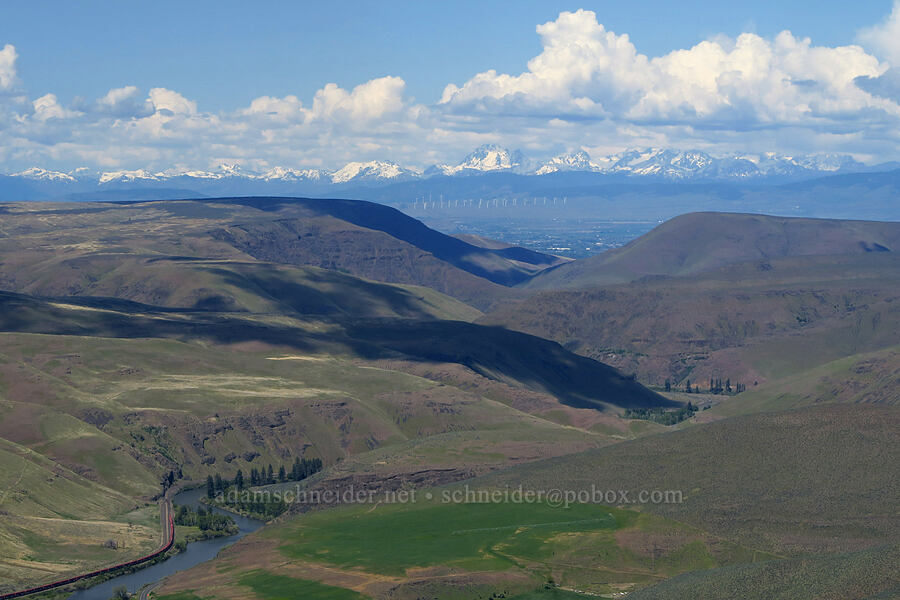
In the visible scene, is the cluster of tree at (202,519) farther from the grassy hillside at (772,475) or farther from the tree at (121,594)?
the grassy hillside at (772,475)

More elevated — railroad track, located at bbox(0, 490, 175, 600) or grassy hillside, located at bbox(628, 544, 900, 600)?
grassy hillside, located at bbox(628, 544, 900, 600)

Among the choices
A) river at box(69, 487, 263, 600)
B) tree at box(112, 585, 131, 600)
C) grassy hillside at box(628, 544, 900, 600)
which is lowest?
river at box(69, 487, 263, 600)

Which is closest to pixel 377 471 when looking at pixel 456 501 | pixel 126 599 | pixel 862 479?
pixel 456 501

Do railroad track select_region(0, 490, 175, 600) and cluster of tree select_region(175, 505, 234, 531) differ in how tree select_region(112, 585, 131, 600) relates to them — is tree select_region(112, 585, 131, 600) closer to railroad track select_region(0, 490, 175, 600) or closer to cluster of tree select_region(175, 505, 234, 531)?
railroad track select_region(0, 490, 175, 600)

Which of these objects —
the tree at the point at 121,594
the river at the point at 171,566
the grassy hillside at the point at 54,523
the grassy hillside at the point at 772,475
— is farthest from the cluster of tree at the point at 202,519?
the grassy hillside at the point at 772,475

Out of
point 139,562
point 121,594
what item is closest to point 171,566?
point 139,562

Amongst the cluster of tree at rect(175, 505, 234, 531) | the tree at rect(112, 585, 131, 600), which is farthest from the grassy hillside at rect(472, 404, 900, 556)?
the tree at rect(112, 585, 131, 600)
